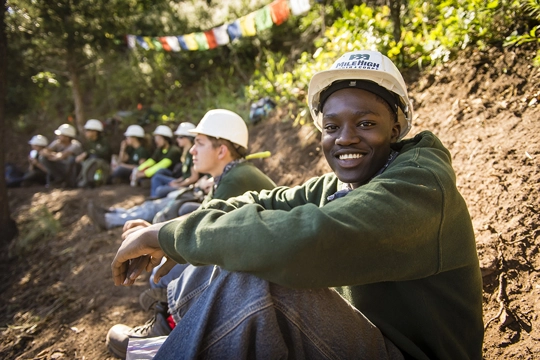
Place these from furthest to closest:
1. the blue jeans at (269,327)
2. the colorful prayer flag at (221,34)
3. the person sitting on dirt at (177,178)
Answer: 1. the colorful prayer flag at (221,34)
2. the person sitting on dirt at (177,178)
3. the blue jeans at (269,327)

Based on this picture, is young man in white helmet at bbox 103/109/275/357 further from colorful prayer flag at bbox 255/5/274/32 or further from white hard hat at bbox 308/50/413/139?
colorful prayer flag at bbox 255/5/274/32

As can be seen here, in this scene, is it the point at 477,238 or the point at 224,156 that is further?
the point at 224,156

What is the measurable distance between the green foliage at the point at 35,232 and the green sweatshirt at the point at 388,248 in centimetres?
440

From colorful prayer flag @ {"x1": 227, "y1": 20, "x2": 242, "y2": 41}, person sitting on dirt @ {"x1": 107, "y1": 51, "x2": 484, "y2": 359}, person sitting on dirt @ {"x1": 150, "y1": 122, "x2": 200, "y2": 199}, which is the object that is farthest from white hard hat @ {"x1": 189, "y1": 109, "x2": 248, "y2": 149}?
colorful prayer flag @ {"x1": 227, "y1": 20, "x2": 242, "y2": 41}

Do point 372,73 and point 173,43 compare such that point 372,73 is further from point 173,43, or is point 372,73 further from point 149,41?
point 149,41

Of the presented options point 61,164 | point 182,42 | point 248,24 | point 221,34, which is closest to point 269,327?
point 248,24

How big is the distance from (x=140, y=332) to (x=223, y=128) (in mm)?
1650

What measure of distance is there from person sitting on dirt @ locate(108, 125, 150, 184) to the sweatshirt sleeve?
6.74 meters

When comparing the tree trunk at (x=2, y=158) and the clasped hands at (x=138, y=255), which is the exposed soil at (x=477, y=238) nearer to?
the tree trunk at (x=2, y=158)

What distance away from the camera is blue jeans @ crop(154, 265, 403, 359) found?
4.33 ft

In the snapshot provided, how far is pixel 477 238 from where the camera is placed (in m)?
2.48

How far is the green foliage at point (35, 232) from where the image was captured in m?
4.95

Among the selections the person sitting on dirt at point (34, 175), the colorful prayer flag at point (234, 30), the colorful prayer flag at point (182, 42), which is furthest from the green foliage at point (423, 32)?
the person sitting on dirt at point (34, 175)

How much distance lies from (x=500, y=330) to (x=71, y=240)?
4.85 metres
